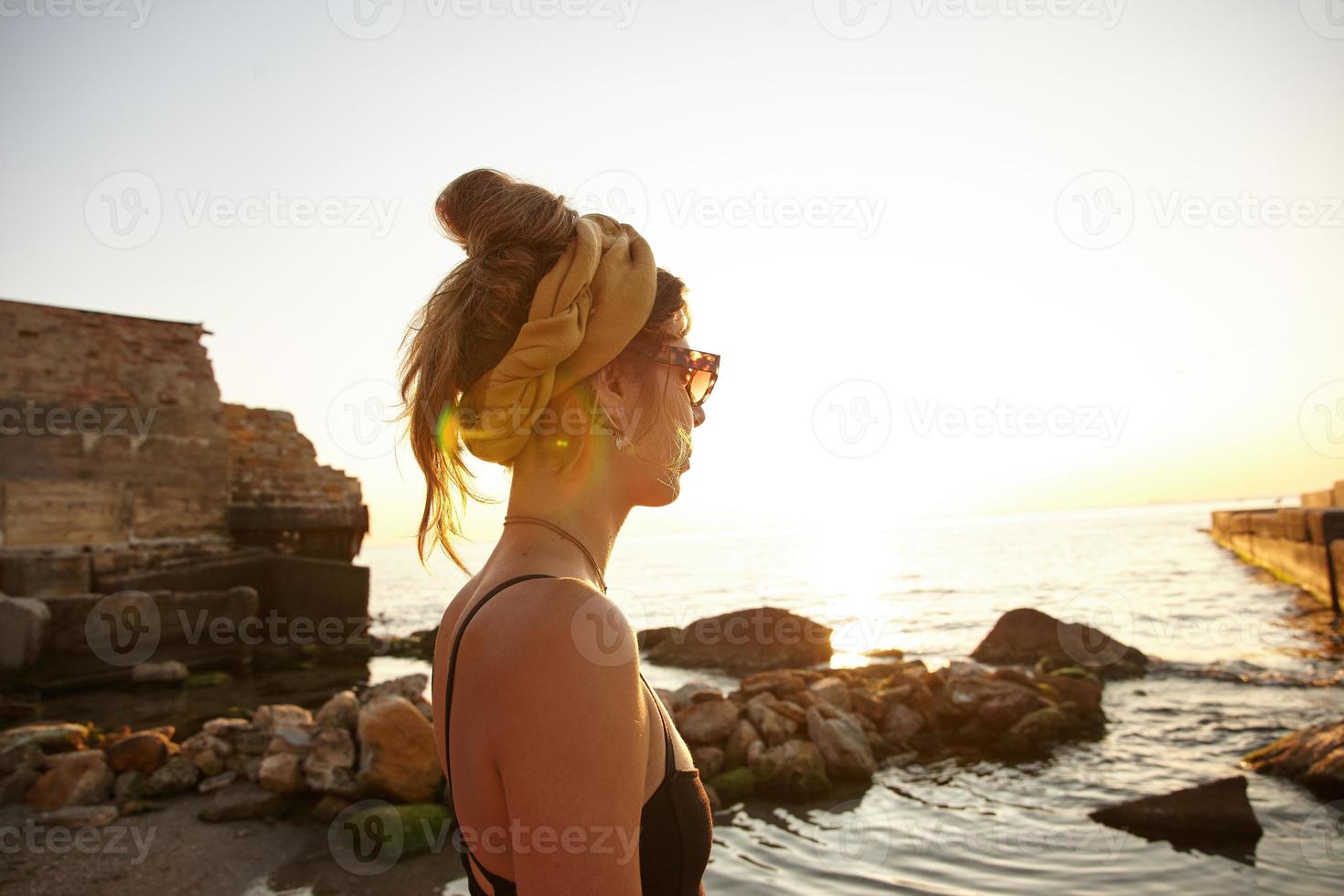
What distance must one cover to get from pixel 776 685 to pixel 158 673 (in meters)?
9.94

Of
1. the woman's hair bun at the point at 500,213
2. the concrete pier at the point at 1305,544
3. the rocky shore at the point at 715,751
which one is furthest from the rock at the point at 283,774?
the concrete pier at the point at 1305,544

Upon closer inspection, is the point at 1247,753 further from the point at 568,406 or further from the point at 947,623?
the point at 947,623

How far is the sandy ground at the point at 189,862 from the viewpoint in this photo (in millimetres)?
5164

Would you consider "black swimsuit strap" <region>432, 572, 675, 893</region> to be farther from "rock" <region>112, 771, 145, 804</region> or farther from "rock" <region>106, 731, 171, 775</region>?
"rock" <region>106, 731, 171, 775</region>

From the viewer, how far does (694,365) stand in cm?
194

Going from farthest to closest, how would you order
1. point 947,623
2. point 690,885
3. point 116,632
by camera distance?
point 947,623, point 116,632, point 690,885

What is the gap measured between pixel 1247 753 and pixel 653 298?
991cm

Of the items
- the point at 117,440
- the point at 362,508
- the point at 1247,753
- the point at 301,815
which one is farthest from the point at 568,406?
the point at 362,508

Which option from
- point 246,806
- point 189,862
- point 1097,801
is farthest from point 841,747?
point 189,862

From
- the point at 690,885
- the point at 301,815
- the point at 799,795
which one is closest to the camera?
the point at 690,885

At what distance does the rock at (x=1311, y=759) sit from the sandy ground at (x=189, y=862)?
291 inches

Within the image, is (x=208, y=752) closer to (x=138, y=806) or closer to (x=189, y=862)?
(x=138, y=806)

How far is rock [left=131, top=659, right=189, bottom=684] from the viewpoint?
12359mm

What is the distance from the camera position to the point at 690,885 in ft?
5.11
